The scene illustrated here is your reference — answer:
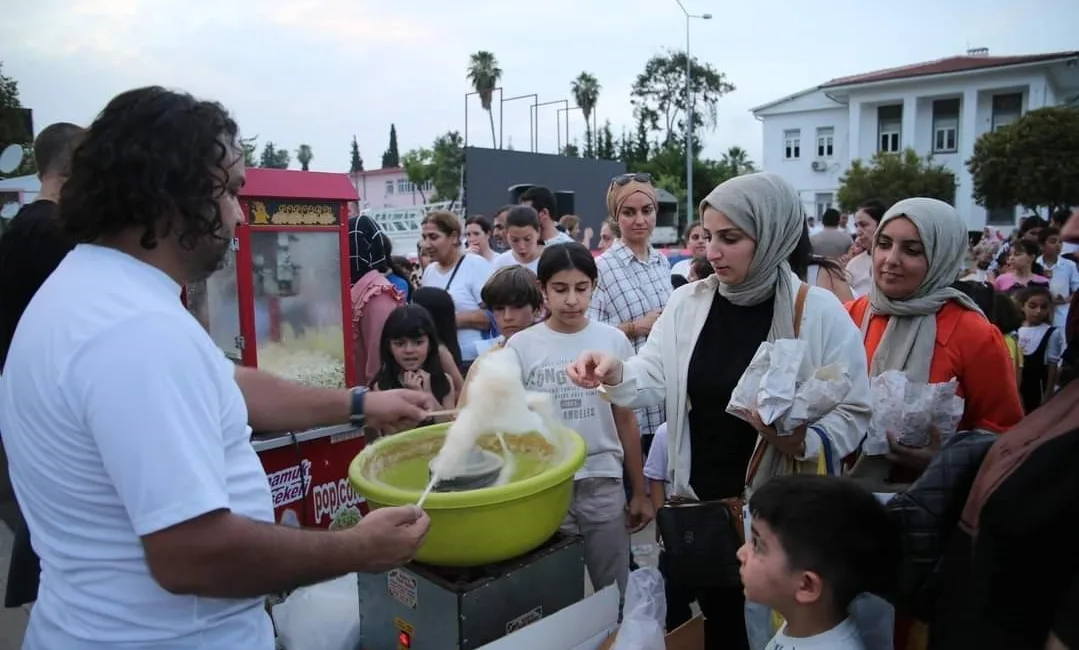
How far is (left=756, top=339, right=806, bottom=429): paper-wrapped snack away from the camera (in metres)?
1.87

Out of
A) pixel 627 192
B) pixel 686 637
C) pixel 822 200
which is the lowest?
pixel 686 637

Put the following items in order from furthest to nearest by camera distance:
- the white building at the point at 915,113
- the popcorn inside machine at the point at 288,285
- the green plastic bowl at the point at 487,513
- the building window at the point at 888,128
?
the building window at the point at 888,128 → the white building at the point at 915,113 → the popcorn inside machine at the point at 288,285 → the green plastic bowl at the point at 487,513

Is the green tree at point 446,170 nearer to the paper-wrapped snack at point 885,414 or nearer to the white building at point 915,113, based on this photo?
the white building at point 915,113

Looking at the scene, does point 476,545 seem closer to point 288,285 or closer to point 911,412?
point 911,412

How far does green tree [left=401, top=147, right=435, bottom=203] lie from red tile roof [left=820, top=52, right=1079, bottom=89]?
31.9 m

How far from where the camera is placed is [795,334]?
86.6 inches

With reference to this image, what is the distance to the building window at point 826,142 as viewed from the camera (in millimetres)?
43281

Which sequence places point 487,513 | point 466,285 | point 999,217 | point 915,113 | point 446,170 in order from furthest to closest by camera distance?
point 446,170 → point 915,113 → point 999,217 → point 466,285 → point 487,513

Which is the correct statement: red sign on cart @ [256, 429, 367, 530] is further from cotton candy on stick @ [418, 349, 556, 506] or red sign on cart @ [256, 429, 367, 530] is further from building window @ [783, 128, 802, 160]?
building window @ [783, 128, 802, 160]

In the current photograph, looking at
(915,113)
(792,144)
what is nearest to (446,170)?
(792,144)

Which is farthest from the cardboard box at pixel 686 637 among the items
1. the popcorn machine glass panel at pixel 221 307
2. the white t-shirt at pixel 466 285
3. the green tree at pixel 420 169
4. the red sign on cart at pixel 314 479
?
the green tree at pixel 420 169

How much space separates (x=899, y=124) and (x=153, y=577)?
154 feet

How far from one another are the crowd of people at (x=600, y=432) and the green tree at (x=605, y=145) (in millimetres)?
48955

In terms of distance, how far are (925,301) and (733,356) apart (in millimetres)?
799
